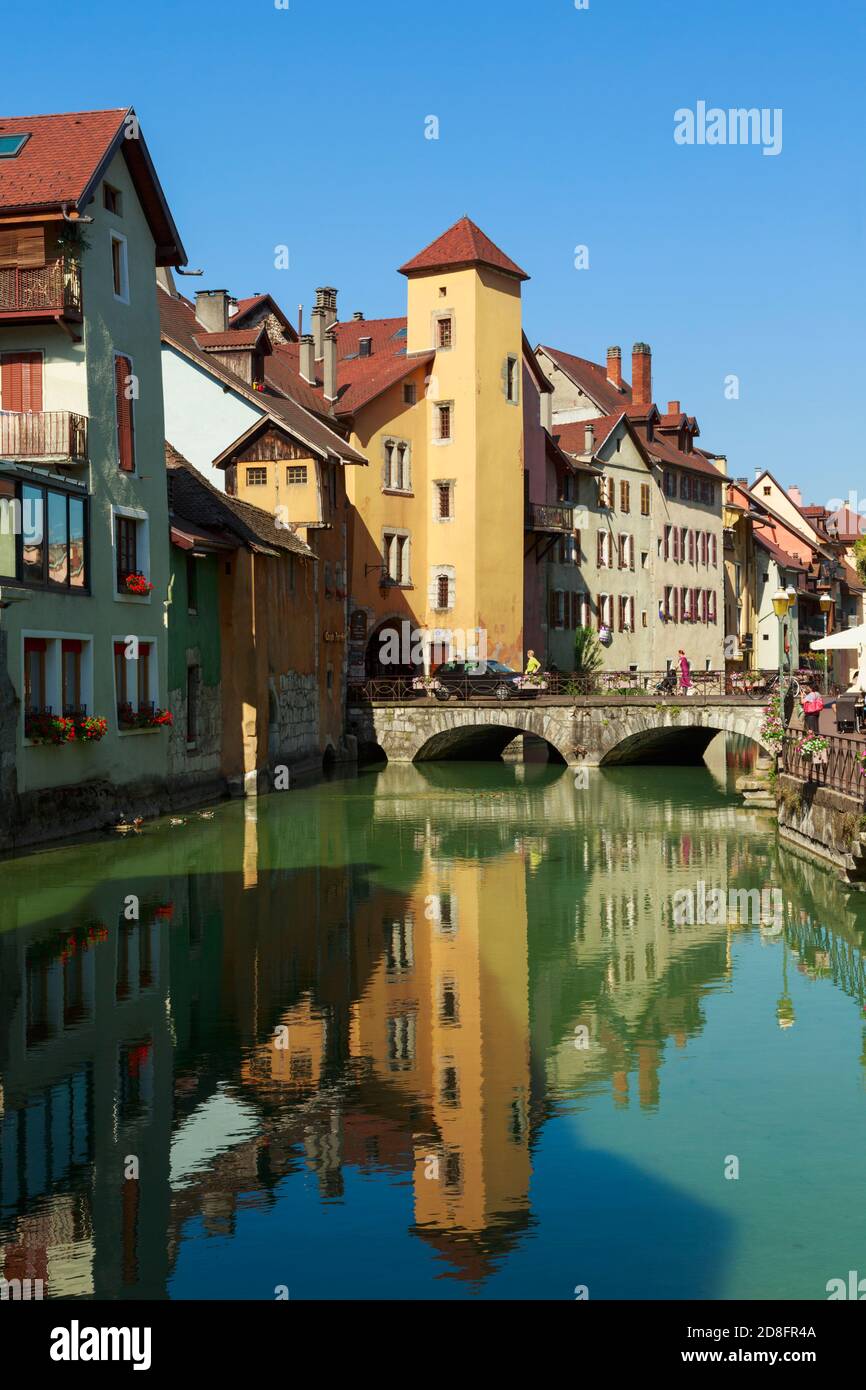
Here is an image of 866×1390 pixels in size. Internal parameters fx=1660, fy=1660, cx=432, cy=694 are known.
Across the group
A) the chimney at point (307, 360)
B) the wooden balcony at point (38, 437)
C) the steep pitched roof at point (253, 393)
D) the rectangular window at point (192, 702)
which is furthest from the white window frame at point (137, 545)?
the chimney at point (307, 360)

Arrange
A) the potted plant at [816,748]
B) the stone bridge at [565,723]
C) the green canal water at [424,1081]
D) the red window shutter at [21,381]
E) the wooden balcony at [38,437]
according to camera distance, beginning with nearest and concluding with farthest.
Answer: the green canal water at [424,1081] < the potted plant at [816,748] < the wooden balcony at [38,437] < the red window shutter at [21,381] < the stone bridge at [565,723]

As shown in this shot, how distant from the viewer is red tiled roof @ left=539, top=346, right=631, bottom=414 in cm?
7075

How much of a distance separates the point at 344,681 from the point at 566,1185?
4144 centimetres

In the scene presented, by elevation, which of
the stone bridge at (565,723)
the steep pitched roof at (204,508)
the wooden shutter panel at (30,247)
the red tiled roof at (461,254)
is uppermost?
the red tiled roof at (461,254)

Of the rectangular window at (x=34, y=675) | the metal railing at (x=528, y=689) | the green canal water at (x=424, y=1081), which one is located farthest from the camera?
the metal railing at (x=528, y=689)

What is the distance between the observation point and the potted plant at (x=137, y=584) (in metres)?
31.6

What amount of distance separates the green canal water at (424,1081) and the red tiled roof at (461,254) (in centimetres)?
3320

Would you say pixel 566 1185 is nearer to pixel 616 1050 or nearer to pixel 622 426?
pixel 616 1050

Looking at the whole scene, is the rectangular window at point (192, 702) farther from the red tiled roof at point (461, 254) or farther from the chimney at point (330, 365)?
the red tiled roof at point (461, 254)

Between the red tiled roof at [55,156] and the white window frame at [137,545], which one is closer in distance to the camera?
the red tiled roof at [55,156]

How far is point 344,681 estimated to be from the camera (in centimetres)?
5222

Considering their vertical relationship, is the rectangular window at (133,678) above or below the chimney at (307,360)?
below

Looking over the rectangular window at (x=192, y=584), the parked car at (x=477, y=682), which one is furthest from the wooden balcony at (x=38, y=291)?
the parked car at (x=477, y=682)
